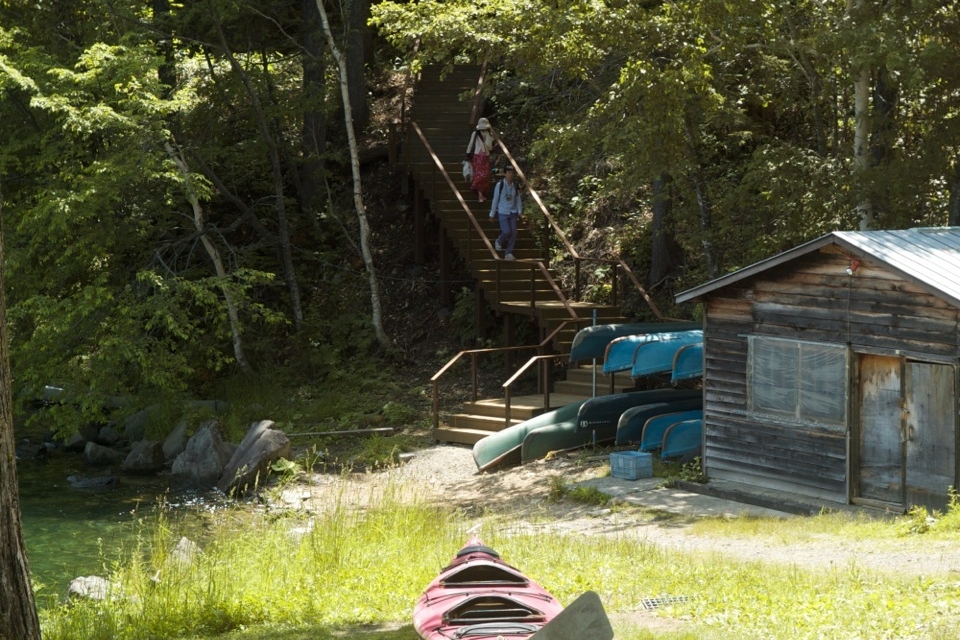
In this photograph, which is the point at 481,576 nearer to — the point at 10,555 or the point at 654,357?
the point at 10,555

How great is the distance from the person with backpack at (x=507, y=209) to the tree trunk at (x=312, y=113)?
15.1 feet

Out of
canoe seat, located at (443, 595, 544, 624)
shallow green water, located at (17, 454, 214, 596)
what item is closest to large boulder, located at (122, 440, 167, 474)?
shallow green water, located at (17, 454, 214, 596)

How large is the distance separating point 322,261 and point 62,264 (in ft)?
21.4

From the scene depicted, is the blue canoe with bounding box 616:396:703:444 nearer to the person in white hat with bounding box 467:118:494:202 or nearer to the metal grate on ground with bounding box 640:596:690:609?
the person in white hat with bounding box 467:118:494:202

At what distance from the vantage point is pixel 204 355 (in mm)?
25109

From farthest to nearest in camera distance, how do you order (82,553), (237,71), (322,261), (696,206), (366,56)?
1. (366,56)
2. (322,261)
3. (237,71)
4. (696,206)
5. (82,553)

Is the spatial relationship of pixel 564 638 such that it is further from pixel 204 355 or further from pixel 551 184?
pixel 551 184

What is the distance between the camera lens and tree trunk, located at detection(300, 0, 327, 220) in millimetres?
25938

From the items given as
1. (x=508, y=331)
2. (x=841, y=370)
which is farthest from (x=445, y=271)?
(x=841, y=370)

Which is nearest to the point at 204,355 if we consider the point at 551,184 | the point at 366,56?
the point at 551,184

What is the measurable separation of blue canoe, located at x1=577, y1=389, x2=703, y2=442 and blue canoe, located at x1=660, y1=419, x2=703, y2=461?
5.22ft

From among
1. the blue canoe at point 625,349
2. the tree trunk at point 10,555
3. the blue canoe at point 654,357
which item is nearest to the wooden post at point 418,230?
the blue canoe at point 625,349

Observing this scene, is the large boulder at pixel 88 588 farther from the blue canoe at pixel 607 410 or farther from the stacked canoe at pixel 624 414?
the blue canoe at pixel 607 410

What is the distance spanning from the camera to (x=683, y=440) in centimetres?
1827
